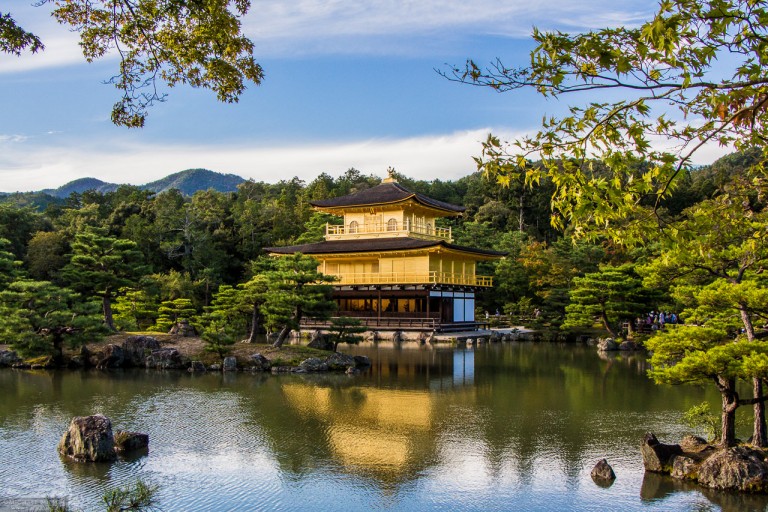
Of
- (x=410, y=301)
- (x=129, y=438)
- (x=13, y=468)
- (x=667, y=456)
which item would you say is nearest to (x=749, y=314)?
(x=667, y=456)

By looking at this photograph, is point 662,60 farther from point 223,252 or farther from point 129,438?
point 223,252

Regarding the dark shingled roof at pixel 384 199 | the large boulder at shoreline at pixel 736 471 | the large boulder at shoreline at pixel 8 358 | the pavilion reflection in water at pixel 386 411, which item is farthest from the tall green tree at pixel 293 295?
the dark shingled roof at pixel 384 199

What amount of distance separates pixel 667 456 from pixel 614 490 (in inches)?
43.4

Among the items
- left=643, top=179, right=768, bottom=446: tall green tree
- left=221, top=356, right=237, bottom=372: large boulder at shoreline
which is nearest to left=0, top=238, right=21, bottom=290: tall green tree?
left=221, top=356, right=237, bottom=372: large boulder at shoreline

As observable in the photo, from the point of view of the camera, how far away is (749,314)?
8.15 m

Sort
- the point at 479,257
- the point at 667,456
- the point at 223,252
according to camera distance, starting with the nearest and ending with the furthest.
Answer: the point at 667,456
the point at 479,257
the point at 223,252

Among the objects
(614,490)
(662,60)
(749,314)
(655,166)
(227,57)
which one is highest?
(227,57)

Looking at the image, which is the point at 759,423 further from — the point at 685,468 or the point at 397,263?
the point at 397,263

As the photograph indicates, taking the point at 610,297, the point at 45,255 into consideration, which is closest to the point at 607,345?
the point at 610,297

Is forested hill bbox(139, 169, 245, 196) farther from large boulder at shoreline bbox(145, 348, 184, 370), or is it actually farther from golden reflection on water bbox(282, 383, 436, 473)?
golden reflection on water bbox(282, 383, 436, 473)

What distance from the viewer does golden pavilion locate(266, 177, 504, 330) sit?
29.0 meters

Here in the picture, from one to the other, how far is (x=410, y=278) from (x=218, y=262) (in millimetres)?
12263

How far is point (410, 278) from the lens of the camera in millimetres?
29391

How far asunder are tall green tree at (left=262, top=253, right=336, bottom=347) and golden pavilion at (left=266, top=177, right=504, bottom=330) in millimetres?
10522
